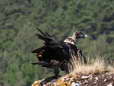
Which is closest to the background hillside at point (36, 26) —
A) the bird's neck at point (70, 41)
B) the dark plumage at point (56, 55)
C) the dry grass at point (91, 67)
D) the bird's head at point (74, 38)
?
the bird's head at point (74, 38)

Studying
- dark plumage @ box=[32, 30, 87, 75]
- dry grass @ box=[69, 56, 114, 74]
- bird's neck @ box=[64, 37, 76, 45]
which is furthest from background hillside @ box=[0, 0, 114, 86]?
dry grass @ box=[69, 56, 114, 74]

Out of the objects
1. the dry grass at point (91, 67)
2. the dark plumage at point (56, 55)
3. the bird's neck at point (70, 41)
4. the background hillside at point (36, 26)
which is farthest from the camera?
the background hillside at point (36, 26)

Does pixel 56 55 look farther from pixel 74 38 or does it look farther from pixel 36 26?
pixel 36 26

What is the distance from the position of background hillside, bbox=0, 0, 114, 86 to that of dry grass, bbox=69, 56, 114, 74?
6706 cm

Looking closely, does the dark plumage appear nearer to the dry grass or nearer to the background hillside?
the dry grass

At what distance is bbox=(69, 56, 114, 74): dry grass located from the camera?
24.8ft

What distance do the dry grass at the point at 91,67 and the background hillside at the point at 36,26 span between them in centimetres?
6706

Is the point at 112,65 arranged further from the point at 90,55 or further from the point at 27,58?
the point at 27,58

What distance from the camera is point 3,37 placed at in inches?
4060

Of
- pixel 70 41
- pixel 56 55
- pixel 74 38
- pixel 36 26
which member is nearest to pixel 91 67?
pixel 56 55

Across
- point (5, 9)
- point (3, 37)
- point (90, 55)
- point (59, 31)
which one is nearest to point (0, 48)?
point (3, 37)

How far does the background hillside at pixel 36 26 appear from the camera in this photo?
83.8m

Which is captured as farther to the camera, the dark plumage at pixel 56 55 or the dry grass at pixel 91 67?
the dark plumage at pixel 56 55

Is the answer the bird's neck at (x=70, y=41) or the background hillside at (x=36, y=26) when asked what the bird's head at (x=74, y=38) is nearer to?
the bird's neck at (x=70, y=41)
